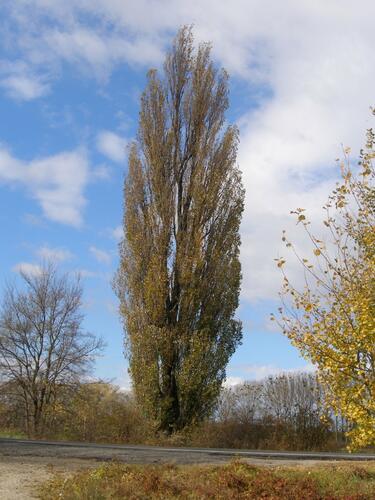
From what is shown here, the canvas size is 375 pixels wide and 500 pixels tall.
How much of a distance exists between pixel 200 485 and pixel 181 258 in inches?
683

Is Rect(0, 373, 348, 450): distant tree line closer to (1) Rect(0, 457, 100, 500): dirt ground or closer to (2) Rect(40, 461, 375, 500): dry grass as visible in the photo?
(1) Rect(0, 457, 100, 500): dirt ground

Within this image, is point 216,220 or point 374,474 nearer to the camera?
point 374,474

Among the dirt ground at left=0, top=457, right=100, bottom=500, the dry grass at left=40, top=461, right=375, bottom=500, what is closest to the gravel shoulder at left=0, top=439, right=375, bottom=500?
the dirt ground at left=0, top=457, right=100, bottom=500

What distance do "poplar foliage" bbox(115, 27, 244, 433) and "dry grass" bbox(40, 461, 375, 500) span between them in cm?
1445

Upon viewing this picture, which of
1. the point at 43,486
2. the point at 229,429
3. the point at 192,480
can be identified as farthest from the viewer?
the point at 229,429

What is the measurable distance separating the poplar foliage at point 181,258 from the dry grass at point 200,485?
1445 cm

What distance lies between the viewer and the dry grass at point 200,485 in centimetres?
827

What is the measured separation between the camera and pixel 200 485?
29.0ft

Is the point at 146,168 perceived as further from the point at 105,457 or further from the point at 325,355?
the point at 325,355

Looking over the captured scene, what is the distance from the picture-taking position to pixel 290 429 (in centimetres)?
2366

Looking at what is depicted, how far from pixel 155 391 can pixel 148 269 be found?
5105mm

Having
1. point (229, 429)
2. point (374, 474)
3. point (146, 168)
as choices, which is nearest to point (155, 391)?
point (229, 429)

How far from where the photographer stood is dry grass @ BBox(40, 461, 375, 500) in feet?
27.1

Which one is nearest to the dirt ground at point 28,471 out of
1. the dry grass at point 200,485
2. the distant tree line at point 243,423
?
the dry grass at point 200,485
